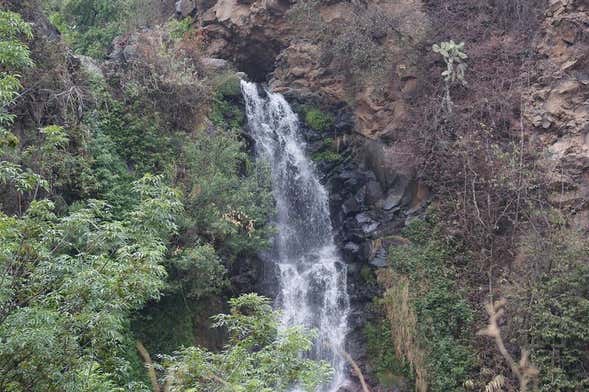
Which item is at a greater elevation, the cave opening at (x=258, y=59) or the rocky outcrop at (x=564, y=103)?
the cave opening at (x=258, y=59)

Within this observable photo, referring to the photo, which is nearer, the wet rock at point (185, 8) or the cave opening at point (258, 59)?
the cave opening at point (258, 59)

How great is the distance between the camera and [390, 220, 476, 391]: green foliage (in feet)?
41.9

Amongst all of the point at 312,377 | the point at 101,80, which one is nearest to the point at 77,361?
the point at 312,377

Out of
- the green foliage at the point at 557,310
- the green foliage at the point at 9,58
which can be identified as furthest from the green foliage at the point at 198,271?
the green foliage at the point at 557,310

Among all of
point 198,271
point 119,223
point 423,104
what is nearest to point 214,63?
point 423,104

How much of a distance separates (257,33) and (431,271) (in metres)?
11.2

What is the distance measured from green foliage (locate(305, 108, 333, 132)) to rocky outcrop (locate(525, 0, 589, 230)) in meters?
6.00

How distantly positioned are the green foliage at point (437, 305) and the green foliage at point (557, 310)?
126cm

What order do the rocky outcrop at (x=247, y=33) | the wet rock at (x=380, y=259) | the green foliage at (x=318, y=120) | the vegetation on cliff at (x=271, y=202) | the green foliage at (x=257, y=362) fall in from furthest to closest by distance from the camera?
the rocky outcrop at (x=247, y=33)
the green foliage at (x=318, y=120)
the wet rock at (x=380, y=259)
the vegetation on cliff at (x=271, y=202)
the green foliage at (x=257, y=362)

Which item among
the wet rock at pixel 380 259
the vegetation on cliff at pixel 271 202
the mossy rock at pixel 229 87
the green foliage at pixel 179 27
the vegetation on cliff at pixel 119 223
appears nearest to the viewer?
the vegetation on cliff at pixel 119 223

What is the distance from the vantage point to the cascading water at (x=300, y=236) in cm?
1540

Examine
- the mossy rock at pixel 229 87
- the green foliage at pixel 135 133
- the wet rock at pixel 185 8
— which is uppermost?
the wet rock at pixel 185 8

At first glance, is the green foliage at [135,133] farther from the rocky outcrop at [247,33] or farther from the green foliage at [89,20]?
the green foliage at [89,20]

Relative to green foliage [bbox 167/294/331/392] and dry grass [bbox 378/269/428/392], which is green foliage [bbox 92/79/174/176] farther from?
green foliage [bbox 167/294/331/392]
